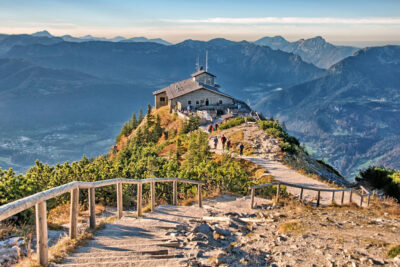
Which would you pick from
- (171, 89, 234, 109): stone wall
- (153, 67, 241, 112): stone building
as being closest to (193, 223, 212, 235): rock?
(153, 67, 241, 112): stone building

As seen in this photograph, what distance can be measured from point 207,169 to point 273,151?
11.8 metres

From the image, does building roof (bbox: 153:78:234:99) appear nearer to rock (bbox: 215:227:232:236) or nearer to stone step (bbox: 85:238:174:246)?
rock (bbox: 215:227:232:236)

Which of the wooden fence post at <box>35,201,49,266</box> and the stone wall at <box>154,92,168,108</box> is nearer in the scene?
the wooden fence post at <box>35,201,49,266</box>

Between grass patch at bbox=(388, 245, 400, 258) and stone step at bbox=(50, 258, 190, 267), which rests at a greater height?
stone step at bbox=(50, 258, 190, 267)

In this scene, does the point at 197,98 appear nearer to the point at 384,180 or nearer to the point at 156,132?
the point at 156,132

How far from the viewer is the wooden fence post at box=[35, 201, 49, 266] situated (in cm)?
530

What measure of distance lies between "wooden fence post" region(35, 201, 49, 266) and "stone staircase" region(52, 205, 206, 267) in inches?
12.7

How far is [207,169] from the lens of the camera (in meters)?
18.1

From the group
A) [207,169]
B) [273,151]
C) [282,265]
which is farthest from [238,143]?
[282,265]

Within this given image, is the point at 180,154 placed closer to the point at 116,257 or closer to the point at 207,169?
the point at 207,169

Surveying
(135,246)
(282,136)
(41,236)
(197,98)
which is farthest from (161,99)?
(41,236)

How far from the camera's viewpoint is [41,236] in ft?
17.5

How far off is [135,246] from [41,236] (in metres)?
1.74

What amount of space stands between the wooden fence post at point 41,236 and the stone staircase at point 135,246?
321 mm
